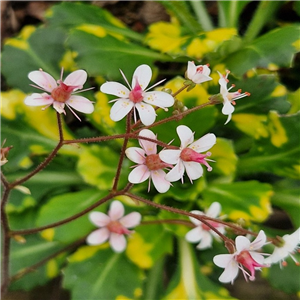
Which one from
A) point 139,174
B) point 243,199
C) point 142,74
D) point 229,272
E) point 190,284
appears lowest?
point 190,284

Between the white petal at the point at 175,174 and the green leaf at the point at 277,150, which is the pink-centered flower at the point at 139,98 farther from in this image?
the green leaf at the point at 277,150

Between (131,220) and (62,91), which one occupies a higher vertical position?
(62,91)

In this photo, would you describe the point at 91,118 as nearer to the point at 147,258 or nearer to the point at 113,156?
the point at 113,156

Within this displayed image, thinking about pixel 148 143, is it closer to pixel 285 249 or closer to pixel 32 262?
pixel 285 249

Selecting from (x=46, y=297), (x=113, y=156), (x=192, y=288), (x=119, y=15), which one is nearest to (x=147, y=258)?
(x=192, y=288)

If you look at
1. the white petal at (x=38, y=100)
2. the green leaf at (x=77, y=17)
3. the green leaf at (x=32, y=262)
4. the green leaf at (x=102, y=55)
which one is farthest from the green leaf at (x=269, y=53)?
the green leaf at (x=32, y=262)

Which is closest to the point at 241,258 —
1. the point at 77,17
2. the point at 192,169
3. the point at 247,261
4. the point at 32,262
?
the point at 247,261
